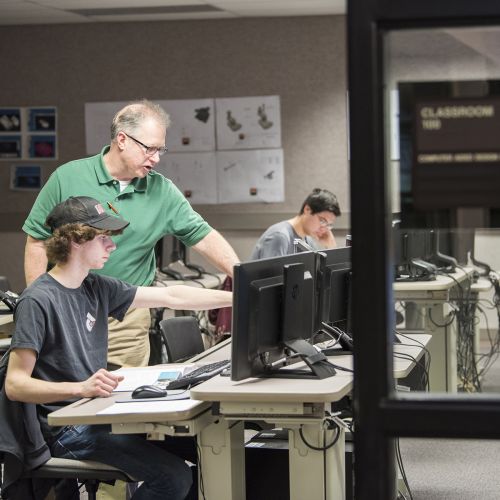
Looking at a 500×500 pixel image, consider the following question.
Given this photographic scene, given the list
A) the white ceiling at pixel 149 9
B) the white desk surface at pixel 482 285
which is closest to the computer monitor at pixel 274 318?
the white desk surface at pixel 482 285

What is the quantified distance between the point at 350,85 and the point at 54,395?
5.52 feet

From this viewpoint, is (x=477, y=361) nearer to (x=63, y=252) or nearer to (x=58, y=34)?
(x=63, y=252)

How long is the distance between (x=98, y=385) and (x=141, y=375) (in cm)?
42

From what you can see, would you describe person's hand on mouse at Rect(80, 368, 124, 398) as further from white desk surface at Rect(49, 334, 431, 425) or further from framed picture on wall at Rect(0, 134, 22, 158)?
framed picture on wall at Rect(0, 134, 22, 158)

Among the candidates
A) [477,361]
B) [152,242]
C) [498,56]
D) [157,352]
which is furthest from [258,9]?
[498,56]

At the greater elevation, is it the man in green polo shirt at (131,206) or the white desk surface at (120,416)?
the man in green polo shirt at (131,206)

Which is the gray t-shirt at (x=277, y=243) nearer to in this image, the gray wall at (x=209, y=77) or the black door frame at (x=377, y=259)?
the gray wall at (x=209, y=77)

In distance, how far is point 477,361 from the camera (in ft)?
19.8

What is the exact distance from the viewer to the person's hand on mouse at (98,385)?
2.98 meters

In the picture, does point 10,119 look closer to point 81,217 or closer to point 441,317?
point 441,317

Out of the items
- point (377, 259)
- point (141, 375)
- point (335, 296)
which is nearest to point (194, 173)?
point (335, 296)

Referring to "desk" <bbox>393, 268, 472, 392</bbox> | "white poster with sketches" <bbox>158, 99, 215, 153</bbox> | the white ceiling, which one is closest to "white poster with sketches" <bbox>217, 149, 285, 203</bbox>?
"white poster with sketches" <bbox>158, 99, 215, 153</bbox>

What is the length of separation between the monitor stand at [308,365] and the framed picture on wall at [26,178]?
6.19 m

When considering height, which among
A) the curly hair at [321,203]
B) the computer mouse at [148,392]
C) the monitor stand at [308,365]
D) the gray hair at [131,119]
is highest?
the gray hair at [131,119]
